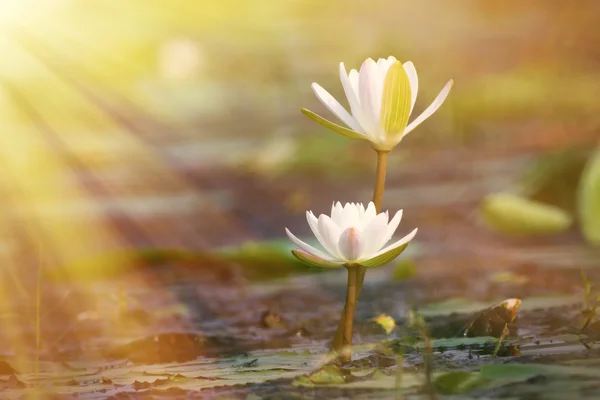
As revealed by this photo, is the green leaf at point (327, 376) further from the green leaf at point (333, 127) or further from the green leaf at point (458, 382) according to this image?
the green leaf at point (333, 127)

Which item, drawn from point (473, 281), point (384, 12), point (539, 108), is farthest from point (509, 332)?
point (384, 12)

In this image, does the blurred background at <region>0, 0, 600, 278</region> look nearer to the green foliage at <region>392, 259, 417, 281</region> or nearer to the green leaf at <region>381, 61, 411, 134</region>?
the green foliage at <region>392, 259, 417, 281</region>

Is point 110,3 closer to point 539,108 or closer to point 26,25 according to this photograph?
point 26,25

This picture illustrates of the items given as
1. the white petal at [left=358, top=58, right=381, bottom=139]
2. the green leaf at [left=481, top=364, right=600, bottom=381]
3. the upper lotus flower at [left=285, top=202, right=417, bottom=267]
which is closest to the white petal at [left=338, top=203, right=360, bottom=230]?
the upper lotus flower at [left=285, top=202, right=417, bottom=267]

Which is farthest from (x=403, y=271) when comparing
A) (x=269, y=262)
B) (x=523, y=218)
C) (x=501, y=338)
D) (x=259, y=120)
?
(x=259, y=120)

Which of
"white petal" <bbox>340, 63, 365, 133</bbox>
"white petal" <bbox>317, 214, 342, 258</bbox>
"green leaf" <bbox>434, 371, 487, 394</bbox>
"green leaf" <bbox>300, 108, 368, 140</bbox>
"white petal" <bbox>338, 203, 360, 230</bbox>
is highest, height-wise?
"white petal" <bbox>340, 63, 365, 133</bbox>

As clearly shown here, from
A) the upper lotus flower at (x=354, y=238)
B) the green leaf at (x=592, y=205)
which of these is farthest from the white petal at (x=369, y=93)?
the green leaf at (x=592, y=205)
